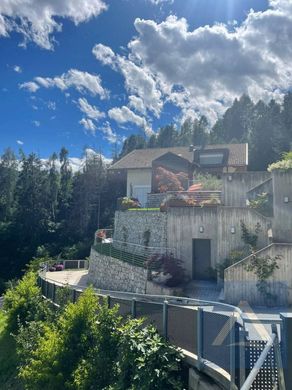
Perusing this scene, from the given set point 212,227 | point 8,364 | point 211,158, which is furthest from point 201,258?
point 211,158

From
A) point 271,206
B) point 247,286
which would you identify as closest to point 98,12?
point 271,206

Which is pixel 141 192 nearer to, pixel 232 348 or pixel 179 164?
pixel 179 164

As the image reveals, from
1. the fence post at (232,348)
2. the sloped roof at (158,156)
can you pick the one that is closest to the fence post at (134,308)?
the fence post at (232,348)

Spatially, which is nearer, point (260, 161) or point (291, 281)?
point (291, 281)

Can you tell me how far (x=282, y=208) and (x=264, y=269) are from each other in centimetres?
326

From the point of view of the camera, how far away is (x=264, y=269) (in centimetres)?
1277

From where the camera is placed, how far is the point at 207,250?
1744cm

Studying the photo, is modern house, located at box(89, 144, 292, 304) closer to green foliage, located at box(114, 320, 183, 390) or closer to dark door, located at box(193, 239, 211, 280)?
dark door, located at box(193, 239, 211, 280)

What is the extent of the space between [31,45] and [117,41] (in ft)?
18.4

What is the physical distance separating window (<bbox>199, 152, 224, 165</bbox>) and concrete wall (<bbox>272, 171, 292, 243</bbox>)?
51.9 ft

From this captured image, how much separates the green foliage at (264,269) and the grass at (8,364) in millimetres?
8665

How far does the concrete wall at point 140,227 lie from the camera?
18.8 meters

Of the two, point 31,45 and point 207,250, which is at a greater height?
point 31,45

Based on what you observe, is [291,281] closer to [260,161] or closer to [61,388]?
[61,388]
